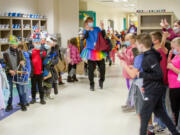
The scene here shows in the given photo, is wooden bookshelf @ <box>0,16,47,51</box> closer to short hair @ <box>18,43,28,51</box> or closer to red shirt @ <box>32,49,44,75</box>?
short hair @ <box>18,43,28,51</box>

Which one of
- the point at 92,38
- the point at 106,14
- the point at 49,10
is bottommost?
the point at 92,38

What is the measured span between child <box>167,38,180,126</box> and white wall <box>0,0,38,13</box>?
5582mm

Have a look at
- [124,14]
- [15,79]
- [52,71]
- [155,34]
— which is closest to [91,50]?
[52,71]

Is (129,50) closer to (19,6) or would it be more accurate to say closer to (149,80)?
(149,80)

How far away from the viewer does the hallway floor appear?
11.0ft

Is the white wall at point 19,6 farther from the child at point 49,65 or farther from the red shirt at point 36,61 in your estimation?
the red shirt at point 36,61

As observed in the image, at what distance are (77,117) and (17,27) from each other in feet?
14.8

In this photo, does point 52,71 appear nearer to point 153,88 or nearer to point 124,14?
point 153,88

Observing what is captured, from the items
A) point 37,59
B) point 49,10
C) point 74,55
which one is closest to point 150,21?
point 74,55

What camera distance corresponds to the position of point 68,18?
9828 mm

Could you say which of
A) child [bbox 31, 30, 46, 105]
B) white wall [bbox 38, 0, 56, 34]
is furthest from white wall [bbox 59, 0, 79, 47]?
child [bbox 31, 30, 46, 105]

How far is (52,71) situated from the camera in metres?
4.77

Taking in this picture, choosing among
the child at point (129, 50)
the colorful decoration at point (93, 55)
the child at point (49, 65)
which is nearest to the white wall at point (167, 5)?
the colorful decoration at point (93, 55)

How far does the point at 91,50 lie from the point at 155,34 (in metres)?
2.46
